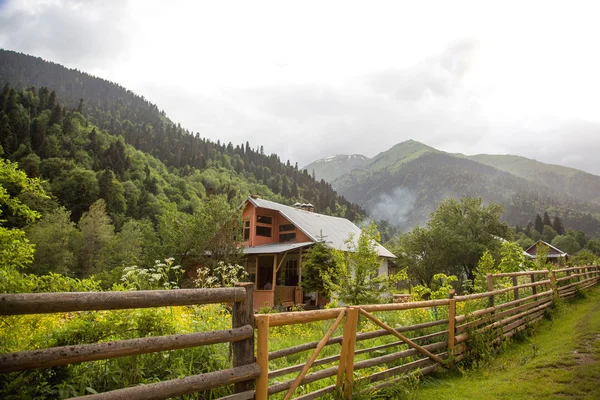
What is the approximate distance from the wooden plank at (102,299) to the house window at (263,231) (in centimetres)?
2470

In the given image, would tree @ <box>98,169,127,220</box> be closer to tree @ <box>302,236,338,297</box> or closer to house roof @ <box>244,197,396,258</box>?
house roof @ <box>244,197,396,258</box>

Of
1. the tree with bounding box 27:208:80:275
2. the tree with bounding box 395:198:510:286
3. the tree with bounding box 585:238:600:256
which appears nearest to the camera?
the tree with bounding box 395:198:510:286

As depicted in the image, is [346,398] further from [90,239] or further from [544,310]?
[90,239]

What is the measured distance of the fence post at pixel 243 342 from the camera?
11.1 feet

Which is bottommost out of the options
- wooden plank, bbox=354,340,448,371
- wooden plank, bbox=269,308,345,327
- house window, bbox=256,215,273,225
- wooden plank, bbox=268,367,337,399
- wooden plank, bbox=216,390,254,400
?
wooden plank, bbox=354,340,448,371

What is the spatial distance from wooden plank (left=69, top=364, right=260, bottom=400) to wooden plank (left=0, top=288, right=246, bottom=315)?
23.5 inches

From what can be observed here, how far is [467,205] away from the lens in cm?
3741

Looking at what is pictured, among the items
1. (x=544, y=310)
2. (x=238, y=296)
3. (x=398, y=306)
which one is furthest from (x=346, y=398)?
(x=544, y=310)

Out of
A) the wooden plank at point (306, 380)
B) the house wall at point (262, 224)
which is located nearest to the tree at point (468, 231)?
the house wall at point (262, 224)

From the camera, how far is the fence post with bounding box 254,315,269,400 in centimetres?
340

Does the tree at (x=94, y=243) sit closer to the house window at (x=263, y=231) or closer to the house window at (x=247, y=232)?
the house window at (x=247, y=232)

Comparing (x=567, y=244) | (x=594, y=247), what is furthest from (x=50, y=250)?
(x=567, y=244)

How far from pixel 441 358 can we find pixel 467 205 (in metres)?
34.6

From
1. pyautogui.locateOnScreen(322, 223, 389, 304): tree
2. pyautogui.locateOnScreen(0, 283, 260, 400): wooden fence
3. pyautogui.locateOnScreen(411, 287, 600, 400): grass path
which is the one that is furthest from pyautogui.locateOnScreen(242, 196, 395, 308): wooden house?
pyautogui.locateOnScreen(0, 283, 260, 400): wooden fence
